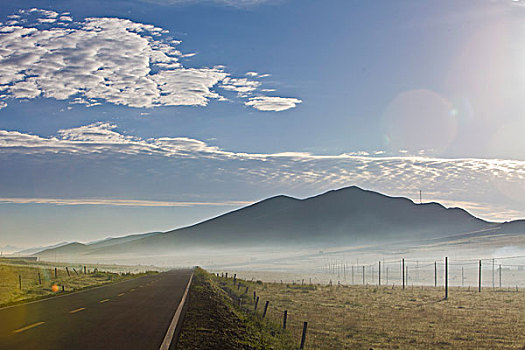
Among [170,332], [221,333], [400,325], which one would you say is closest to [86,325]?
[170,332]

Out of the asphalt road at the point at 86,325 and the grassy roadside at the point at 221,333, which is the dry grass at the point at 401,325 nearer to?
the grassy roadside at the point at 221,333

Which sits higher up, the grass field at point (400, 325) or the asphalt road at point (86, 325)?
the asphalt road at point (86, 325)

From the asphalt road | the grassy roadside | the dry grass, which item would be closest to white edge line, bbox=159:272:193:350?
the asphalt road

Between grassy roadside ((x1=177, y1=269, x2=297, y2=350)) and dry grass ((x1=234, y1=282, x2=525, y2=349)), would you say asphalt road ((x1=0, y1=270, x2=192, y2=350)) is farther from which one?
dry grass ((x1=234, y1=282, x2=525, y2=349))

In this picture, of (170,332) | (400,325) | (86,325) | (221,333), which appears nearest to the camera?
(170,332)

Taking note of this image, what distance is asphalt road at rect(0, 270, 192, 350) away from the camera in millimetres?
14311

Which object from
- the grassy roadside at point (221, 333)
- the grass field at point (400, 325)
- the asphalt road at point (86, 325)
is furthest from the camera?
the grass field at point (400, 325)

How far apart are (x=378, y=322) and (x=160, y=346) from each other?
24.8 meters

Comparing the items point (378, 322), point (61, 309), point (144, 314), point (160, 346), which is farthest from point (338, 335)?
point (160, 346)

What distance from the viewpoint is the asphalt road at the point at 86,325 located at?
14311 mm

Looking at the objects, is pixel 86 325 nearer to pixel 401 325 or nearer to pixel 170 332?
pixel 170 332

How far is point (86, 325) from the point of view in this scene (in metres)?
18.1

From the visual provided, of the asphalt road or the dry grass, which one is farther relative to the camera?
the dry grass

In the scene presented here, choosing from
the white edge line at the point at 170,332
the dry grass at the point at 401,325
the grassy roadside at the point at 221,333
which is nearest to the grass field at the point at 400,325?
the dry grass at the point at 401,325
